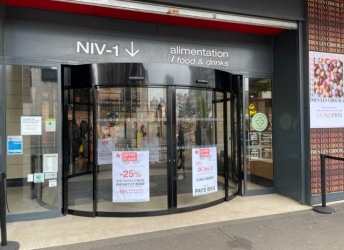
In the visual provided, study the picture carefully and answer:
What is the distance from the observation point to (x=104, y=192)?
4.78 metres

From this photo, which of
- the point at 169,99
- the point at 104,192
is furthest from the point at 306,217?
the point at 104,192

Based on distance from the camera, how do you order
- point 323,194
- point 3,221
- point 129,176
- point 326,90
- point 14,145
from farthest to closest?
point 326,90 < point 323,194 < point 129,176 < point 14,145 < point 3,221

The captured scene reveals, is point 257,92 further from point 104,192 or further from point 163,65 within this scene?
point 104,192

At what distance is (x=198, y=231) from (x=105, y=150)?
2.08m

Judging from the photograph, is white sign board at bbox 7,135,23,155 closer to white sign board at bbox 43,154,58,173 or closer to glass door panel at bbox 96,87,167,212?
white sign board at bbox 43,154,58,173

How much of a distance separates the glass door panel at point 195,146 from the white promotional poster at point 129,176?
671 mm

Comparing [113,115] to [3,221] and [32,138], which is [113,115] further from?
[3,221]

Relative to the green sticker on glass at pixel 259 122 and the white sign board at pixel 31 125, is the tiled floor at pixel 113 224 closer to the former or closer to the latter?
the white sign board at pixel 31 125

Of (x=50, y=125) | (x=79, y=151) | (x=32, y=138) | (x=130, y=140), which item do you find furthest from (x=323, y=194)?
(x=32, y=138)

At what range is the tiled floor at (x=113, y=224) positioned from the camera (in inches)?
151

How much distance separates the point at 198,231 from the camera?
4.00 metres

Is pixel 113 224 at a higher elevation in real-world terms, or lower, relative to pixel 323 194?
lower

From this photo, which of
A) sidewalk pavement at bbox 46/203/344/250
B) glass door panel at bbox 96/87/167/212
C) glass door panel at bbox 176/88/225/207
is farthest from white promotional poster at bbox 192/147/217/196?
sidewalk pavement at bbox 46/203/344/250

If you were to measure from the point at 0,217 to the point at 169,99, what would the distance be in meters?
3.02
